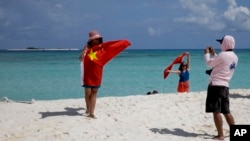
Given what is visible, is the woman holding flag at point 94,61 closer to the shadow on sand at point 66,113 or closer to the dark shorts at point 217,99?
the shadow on sand at point 66,113

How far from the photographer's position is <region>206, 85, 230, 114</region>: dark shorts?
645 centimetres

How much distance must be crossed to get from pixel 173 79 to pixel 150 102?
1700 cm

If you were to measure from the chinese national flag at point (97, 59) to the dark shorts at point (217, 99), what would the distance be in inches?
94.4

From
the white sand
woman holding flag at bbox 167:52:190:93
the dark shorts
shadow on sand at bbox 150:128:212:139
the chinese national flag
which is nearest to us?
the dark shorts

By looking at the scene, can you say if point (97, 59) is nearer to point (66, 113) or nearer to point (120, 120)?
point (120, 120)

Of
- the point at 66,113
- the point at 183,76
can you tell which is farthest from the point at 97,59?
the point at 183,76

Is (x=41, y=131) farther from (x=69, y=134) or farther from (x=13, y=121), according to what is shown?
(x=13, y=121)

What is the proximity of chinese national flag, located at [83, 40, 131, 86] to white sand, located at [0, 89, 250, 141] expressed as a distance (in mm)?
821

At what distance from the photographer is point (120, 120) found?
26.7 feet

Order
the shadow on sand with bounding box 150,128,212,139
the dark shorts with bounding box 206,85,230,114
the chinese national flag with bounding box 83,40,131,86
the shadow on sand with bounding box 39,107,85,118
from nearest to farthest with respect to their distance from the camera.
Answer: the dark shorts with bounding box 206,85,230,114 < the shadow on sand with bounding box 150,128,212,139 < the chinese national flag with bounding box 83,40,131,86 < the shadow on sand with bounding box 39,107,85,118

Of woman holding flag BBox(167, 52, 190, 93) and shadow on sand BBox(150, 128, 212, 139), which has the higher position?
woman holding flag BBox(167, 52, 190, 93)

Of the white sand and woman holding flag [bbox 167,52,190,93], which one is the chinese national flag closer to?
the white sand

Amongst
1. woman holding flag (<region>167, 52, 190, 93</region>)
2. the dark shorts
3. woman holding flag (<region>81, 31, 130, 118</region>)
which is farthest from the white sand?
woman holding flag (<region>167, 52, 190, 93</region>)

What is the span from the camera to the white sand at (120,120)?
7020mm
